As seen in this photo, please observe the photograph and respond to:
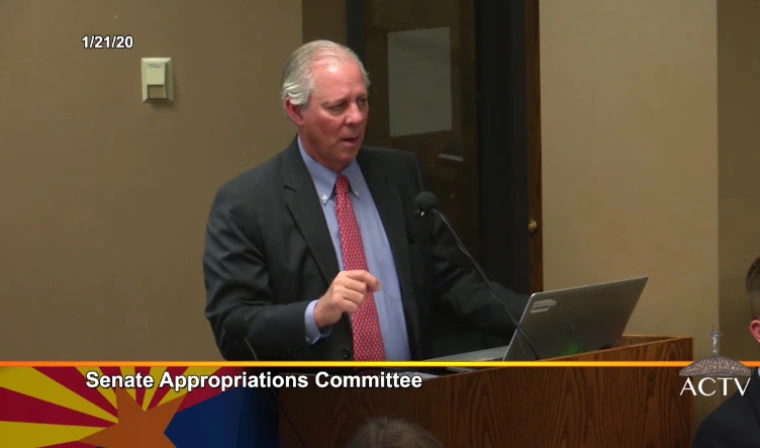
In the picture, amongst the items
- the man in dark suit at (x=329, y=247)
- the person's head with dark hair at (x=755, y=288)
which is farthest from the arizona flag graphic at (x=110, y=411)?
the person's head with dark hair at (x=755, y=288)

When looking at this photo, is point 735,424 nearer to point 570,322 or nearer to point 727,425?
point 727,425

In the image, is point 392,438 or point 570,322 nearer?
point 392,438

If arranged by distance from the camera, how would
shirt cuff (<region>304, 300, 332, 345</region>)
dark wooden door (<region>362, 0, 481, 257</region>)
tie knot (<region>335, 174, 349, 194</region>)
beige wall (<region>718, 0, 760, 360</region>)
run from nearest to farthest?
1. shirt cuff (<region>304, 300, 332, 345</region>)
2. tie knot (<region>335, 174, 349, 194</region>)
3. beige wall (<region>718, 0, 760, 360</region>)
4. dark wooden door (<region>362, 0, 481, 257</region>)

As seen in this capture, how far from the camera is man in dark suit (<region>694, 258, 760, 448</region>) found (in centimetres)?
206

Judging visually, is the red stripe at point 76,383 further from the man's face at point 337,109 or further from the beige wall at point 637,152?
the beige wall at point 637,152

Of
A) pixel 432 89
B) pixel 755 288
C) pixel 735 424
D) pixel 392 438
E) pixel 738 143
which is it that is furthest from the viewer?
pixel 432 89

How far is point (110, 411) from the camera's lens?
238 centimetres

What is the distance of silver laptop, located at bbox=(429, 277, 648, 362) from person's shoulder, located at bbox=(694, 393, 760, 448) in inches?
11.2

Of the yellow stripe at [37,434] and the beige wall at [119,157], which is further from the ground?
the beige wall at [119,157]

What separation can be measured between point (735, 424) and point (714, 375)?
0.26 metres

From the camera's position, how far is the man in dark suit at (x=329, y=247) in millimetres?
2291

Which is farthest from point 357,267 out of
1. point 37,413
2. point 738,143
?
point 738,143

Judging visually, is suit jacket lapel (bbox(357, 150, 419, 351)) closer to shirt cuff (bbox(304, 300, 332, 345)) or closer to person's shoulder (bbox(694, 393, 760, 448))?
shirt cuff (bbox(304, 300, 332, 345))

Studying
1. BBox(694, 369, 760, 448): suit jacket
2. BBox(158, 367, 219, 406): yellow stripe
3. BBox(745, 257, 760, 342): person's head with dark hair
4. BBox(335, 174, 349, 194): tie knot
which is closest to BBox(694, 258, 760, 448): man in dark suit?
BBox(694, 369, 760, 448): suit jacket
